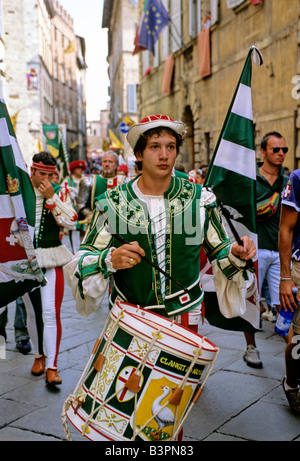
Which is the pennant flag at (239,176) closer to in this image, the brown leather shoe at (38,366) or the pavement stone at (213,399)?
the pavement stone at (213,399)

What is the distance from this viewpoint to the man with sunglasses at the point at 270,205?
16.1ft

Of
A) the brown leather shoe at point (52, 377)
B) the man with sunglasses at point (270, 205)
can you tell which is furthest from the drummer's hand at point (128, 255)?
the man with sunglasses at point (270, 205)

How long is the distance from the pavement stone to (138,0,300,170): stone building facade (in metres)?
5.09

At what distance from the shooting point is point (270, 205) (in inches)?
195

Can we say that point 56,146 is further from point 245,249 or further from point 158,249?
point 245,249

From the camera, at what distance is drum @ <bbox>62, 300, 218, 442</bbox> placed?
212 centimetres

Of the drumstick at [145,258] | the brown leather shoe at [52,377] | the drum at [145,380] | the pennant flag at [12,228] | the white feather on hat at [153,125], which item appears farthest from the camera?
the brown leather shoe at [52,377]

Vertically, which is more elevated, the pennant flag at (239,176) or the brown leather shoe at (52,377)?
the pennant flag at (239,176)

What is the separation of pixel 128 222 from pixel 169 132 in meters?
0.45

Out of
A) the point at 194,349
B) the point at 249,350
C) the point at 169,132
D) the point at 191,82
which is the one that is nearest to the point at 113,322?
the point at 194,349

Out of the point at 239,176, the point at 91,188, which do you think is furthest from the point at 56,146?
the point at 239,176

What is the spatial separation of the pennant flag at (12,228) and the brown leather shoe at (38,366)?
1.03 metres

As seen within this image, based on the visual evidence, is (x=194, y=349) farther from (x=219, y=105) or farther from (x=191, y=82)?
(x=191, y=82)

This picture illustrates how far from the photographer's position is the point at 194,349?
83.7 inches
